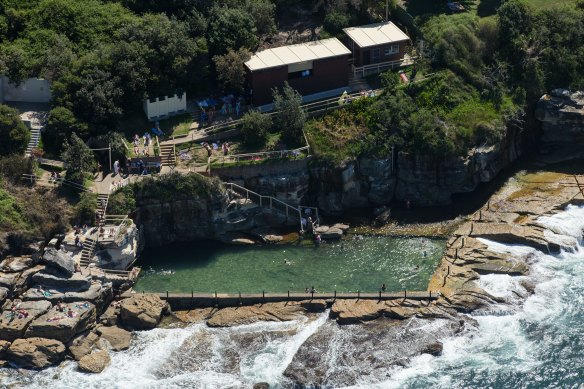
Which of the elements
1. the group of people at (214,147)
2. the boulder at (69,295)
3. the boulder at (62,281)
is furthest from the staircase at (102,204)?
the group of people at (214,147)

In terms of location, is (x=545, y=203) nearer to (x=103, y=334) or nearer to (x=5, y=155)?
(x=103, y=334)

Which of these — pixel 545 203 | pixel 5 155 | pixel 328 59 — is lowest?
pixel 545 203

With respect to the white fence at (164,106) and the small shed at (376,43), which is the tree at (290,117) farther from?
the small shed at (376,43)

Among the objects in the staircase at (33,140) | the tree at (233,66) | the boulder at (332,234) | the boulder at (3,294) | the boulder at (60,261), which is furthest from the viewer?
the tree at (233,66)

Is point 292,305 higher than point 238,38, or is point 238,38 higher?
point 238,38

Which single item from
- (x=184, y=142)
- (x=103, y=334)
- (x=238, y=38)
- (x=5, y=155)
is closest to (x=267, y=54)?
(x=238, y=38)

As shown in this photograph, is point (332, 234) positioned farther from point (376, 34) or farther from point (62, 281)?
point (62, 281)
